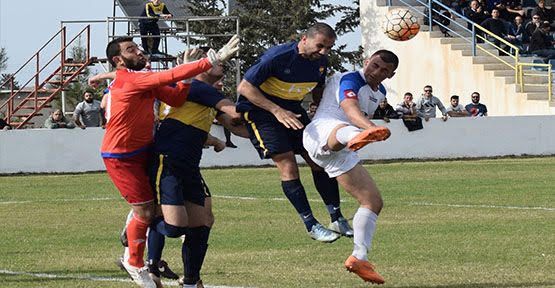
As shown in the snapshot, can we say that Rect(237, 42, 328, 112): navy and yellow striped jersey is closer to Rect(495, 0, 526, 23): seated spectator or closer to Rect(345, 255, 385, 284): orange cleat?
Rect(345, 255, 385, 284): orange cleat

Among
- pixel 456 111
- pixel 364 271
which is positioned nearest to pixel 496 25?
pixel 456 111

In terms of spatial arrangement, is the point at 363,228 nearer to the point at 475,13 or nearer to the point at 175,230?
the point at 175,230

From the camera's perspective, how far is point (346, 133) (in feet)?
34.3

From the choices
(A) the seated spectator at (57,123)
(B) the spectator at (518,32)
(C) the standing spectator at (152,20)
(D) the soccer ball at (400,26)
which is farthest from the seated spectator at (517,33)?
(A) the seated spectator at (57,123)

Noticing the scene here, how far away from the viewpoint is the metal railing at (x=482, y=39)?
3716cm

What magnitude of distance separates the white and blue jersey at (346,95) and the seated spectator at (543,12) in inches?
1137

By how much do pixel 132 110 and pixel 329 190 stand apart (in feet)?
8.55

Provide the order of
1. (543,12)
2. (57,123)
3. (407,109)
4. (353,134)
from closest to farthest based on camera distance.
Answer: (353,134) → (57,123) → (407,109) → (543,12)

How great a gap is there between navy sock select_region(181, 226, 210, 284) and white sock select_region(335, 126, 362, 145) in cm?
133

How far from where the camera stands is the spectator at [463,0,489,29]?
1564 inches

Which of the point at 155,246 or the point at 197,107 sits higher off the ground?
the point at 197,107

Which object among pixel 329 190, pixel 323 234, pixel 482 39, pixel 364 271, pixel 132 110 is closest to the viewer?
pixel 132 110

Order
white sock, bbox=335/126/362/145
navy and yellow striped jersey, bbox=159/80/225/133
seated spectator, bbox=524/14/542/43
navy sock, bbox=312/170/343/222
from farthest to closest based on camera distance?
seated spectator, bbox=524/14/542/43
navy sock, bbox=312/170/343/222
white sock, bbox=335/126/362/145
navy and yellow striped jersey, bbox=159/80/225/133

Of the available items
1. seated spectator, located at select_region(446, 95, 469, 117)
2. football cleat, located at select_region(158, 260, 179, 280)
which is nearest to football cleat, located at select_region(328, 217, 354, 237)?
football cleat, located at select_region(158, 260, 179, 280)
